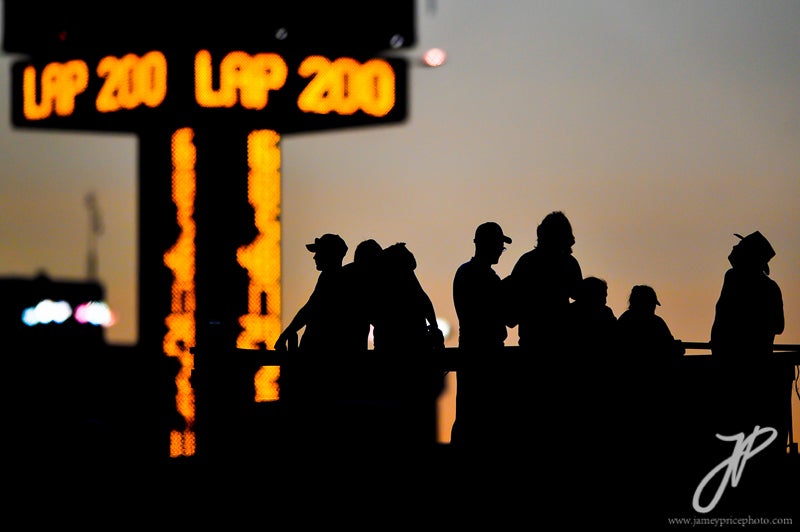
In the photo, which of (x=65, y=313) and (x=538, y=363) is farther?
(x=65, y=313)

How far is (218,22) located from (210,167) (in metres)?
2.16

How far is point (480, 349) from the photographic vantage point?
36.4 feet

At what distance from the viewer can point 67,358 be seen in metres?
44.0

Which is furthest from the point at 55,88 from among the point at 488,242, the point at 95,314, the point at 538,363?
the point at 95,314

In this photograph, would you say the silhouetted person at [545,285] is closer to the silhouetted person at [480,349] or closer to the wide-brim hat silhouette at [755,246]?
the silhouetted person at [480,349]

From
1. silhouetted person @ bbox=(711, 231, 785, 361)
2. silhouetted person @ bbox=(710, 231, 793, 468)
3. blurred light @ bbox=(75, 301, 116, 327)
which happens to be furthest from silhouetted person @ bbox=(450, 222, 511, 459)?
blurred light @ bbox=(75, 301, 116, 327)

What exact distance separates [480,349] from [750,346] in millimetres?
2342

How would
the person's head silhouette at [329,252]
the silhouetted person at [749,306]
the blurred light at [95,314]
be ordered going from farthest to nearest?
the blurred light at [95,314]
the person's head silhouette at [329,252]
the silhouetted person at [749,306]

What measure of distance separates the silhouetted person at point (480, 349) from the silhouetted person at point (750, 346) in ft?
5.62

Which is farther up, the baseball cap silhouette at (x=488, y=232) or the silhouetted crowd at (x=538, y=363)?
the baseball cap silhouette at (x=488, y=232)

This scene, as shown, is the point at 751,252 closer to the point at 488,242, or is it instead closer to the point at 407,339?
the point at 488,242

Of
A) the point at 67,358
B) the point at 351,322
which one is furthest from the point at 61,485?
the point at 67,358

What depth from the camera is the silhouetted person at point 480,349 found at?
11.1 meters

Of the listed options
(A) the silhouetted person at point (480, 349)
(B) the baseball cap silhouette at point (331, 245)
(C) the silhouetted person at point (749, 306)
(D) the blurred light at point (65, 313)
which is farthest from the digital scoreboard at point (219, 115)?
(D) the blurred light at point (65, 313)
